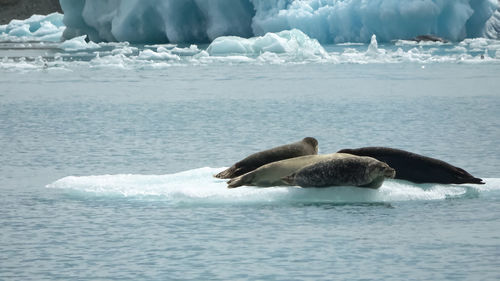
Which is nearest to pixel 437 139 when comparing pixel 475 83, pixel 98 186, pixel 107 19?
pixel 98 186

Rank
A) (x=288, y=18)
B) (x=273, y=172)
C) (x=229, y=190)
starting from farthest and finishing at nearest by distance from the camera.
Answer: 1. (x=288, y=18)
2. (x=273, y=172)
3. (x=229, y=190)

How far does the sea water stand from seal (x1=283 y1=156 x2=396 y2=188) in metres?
0.07

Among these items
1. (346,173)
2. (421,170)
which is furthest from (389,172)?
(421,170)

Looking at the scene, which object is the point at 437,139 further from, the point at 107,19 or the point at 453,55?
the point at 107,19

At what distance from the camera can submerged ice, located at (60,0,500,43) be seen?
106 ft

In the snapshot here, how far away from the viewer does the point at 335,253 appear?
5.53m

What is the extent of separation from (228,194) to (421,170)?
1.43 meters

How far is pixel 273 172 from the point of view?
7.19 meters

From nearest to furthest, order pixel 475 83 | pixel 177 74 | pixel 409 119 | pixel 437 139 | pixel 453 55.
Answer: pixel 437 139 < pixel 409 119 < pixel 475 83 < pixel 177 74 < pixel 453 55

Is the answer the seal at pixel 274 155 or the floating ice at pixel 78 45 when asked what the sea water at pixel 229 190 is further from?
the floating ice at pixel 78 45

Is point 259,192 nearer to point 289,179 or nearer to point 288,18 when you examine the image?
point 289,179

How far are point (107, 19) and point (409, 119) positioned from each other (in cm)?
2609

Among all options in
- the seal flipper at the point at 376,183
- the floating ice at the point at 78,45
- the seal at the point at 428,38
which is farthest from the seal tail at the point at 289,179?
the floating ice at the point at 78,45

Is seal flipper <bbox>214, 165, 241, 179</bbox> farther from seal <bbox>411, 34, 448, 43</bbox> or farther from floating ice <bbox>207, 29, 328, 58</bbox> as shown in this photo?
seal <bbox>411, 34, 448, 43</bbox>
